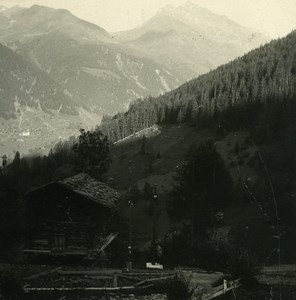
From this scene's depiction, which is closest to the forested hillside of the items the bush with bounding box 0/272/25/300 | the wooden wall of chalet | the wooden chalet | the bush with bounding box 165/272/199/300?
the wooden chalet

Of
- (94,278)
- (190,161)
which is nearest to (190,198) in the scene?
(190,161)

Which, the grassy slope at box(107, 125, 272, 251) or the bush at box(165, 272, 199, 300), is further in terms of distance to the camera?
the grassy slope at box(107, 125, 272, 251)

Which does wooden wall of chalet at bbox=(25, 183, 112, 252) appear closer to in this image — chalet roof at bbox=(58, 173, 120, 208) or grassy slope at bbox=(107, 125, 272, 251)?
chalet roof at bbox=(58, 173, 120, 208)

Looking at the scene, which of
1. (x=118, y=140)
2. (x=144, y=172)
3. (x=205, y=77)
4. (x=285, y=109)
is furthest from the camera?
(x=205, y=77)

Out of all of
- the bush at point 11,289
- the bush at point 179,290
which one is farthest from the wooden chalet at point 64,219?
the bush at point 179,290

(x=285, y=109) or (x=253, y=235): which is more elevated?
(x=285, y=109)

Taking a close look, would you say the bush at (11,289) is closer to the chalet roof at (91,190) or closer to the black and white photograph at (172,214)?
the black and white photograph at (172,214)

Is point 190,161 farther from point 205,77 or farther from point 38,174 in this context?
point 205,77

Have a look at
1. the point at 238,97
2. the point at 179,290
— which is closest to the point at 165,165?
the point at 238,97
